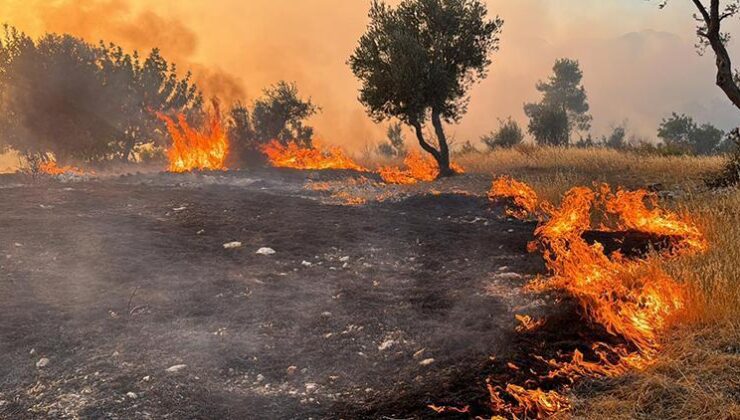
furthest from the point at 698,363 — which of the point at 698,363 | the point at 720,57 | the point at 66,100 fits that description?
the point at 66,100

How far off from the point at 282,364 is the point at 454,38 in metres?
18.2

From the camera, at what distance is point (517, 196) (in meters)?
13.8

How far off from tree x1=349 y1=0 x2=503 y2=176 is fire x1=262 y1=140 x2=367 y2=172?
5543mm

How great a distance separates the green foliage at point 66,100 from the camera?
29.4 metres

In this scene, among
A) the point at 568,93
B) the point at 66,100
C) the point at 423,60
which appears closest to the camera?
the point at 423,60

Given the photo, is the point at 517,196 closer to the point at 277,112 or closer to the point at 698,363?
the point at 698,363

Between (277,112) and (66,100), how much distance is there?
1281 centimetres

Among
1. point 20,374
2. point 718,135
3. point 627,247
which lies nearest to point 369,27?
point 627,247

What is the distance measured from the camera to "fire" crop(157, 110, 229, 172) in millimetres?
23797

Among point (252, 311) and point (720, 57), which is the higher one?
point (720, 57)

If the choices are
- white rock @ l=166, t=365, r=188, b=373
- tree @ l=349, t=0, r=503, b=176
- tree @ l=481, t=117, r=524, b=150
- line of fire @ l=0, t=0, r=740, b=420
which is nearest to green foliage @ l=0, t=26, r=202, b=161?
line of fire @ l=0, t=0, r=740, b=420

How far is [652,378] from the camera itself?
151 inches

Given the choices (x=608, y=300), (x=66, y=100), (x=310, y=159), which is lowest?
(x=608, y=300)

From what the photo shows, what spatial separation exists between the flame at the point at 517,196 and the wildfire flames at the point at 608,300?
8.59 feet
